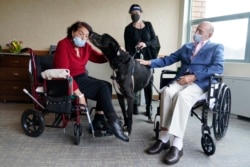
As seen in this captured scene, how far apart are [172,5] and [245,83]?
192 cm

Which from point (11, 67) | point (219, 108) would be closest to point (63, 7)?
point (11, 67)

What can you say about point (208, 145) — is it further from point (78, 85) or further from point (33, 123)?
point (33, 123)

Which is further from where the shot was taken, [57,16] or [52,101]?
[57,16]

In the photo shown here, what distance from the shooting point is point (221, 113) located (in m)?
2.21

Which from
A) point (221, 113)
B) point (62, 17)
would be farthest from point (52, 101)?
point (62, 17)

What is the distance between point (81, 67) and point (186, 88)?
1.04 metres

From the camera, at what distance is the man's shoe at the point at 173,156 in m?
1.82

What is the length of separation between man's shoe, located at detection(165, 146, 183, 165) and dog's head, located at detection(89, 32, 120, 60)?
0.94 metres

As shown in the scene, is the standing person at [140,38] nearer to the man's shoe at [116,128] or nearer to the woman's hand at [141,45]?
the woman's hand at [141,45]

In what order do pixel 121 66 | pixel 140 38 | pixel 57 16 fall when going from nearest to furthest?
pixel 121 66 → pixel 140 38 → pixel 57 16

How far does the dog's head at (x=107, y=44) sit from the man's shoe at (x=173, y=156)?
94cm

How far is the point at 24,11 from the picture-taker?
13.0 ft

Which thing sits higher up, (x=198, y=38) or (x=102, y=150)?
(x=198, y=38)

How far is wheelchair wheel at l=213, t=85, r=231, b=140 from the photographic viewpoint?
211 cm
